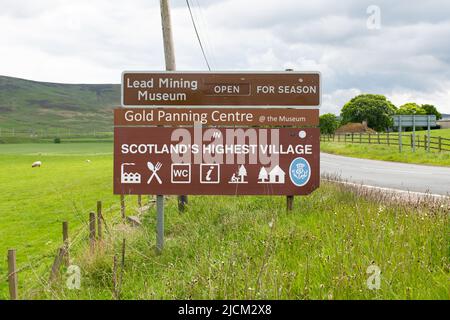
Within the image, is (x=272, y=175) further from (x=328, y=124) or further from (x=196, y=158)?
(x=328, y=124)

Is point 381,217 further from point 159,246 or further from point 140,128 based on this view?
point 140,128

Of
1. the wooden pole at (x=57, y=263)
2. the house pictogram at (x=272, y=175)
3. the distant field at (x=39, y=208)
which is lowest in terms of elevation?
the distant field at (x=39, y=208)

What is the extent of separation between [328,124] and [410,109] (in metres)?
22.0

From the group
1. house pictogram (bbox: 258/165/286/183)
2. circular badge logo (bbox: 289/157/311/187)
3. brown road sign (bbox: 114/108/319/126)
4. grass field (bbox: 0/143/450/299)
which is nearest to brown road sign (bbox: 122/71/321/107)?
brown road sign (bbox: 114/108/319/126)

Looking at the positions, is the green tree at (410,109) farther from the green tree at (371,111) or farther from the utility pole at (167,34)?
the utility pole at (167,34)

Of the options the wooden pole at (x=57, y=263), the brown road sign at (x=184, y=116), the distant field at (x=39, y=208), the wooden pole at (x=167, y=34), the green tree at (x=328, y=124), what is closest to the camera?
the wooden pole at (x=57, y=263)

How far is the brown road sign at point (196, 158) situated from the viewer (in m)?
7.07

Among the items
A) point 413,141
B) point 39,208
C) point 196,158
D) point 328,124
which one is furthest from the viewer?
point 328,124

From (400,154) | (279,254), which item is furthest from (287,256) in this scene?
(400,154)

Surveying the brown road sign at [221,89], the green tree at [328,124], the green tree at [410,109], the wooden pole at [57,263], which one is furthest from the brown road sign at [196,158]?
the green tree at [410,109]

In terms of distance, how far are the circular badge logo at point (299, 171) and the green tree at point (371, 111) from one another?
101450mm

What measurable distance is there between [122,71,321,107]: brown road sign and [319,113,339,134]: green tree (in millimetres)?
110984

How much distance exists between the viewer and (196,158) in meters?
7.09
